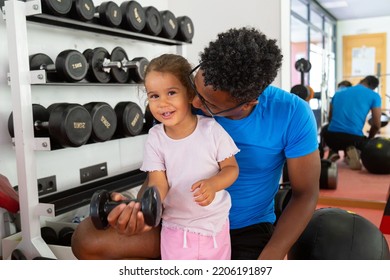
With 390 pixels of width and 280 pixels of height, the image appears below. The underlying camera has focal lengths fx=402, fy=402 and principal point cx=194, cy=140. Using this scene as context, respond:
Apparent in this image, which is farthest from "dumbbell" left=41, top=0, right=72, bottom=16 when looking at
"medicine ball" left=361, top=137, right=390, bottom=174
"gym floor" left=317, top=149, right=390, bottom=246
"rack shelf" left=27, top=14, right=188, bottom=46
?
"medicine ball" left=361, top=137, right=390, bottom=174

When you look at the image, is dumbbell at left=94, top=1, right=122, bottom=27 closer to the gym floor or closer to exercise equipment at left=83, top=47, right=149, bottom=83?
exercise equipment at left=83, top=47, right=149, bottom=83

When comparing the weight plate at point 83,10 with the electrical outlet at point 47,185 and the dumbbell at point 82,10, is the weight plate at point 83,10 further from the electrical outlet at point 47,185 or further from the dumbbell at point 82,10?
the electrical outlet at point 47,185

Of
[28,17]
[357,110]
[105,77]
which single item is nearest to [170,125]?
[28,17]

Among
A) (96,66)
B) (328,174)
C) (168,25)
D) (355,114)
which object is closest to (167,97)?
(96,66)

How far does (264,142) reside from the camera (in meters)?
0.96

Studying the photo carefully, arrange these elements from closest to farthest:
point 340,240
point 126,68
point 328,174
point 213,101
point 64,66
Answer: point 213,101
point 340,240
point 64,66
point 126,68
point 328,174

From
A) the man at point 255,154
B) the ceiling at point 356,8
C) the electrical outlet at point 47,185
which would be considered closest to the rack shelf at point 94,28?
the electrical outlet at point 47,185

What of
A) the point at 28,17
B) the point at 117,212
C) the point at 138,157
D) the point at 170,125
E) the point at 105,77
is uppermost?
the point at 28,17

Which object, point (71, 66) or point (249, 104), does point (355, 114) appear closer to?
point (71, 66)

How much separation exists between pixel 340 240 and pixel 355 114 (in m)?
2.62

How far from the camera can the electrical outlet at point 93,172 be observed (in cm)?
219
